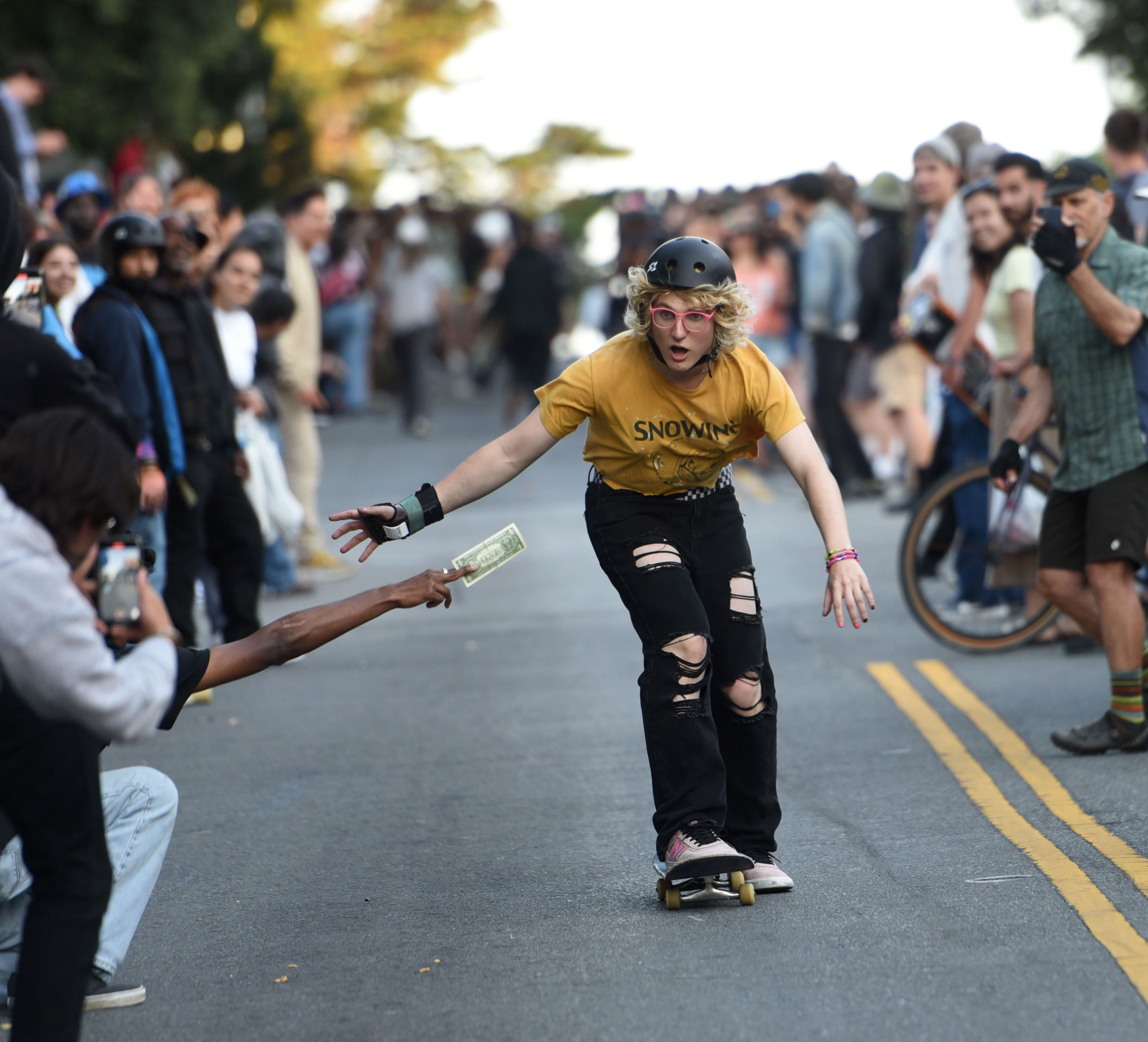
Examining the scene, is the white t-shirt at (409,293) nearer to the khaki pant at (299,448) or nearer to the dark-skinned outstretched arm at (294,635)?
the khaki pant at (299,448)

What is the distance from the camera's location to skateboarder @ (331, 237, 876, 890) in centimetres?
513

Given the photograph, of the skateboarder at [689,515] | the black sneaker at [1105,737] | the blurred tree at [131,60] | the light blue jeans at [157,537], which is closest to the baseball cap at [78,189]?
the light blue jeans at [157,537]

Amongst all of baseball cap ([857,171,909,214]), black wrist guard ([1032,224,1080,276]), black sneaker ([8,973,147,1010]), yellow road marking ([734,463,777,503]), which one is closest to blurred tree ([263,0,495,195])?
yellow road marking ([734,463,777,503])

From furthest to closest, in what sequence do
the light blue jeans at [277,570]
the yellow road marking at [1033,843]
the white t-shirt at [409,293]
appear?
the white t-shirt at [409,293], the light blue jeans at [277,570], the yellow road marking at [1033,843]

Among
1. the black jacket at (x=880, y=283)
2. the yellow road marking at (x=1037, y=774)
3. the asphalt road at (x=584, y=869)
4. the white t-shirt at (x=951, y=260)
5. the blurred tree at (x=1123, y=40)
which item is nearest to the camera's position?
the asphalt road at (x=584, y=869)

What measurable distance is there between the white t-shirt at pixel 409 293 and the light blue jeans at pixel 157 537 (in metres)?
13.8

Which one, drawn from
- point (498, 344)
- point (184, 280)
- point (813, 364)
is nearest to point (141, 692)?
point (184, 280)

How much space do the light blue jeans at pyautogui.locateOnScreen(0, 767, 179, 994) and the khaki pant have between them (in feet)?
25.0

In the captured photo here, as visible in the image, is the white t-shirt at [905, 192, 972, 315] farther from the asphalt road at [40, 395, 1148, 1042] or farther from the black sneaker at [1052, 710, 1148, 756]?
the black sneaker at [1052, 710, 1148, 756]

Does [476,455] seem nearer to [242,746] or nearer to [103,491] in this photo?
[103,491]

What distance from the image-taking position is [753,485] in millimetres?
17797

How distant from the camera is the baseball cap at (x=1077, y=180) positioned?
22.8ft

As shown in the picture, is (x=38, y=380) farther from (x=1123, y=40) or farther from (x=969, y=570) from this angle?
(x=1123, y=40)

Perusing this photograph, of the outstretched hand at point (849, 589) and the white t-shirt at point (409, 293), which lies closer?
the outstretched hand at point (849, 589)
